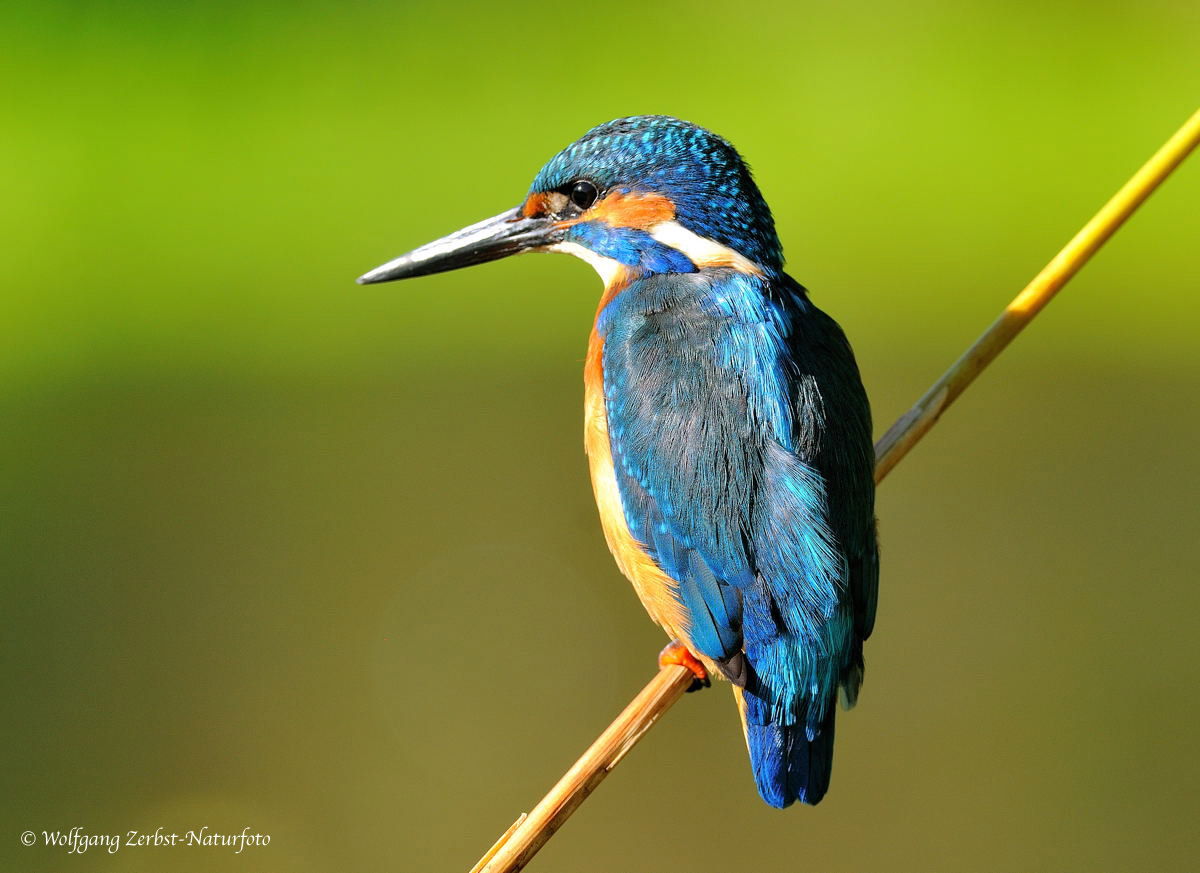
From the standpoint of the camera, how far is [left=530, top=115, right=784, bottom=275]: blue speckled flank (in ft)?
6.74

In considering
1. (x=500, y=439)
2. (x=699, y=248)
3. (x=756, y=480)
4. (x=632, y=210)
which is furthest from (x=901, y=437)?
(x=500, y=439)

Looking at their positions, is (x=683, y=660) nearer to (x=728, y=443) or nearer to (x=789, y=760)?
(x=789, y=760)

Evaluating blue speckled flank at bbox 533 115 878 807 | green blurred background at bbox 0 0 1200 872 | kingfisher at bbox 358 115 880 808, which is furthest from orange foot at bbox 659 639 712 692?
green blurred background at bbox 0 0 1200 872

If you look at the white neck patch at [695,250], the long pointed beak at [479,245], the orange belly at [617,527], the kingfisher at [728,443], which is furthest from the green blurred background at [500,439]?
the white neck patch at [695,250]

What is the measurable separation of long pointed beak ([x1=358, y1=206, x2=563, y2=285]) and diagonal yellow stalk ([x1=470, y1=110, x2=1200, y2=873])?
66cm

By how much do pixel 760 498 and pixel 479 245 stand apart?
742 millimetres

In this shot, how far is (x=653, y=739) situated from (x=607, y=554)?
588 millimetres

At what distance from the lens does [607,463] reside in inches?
80.7

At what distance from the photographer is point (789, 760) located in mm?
1800

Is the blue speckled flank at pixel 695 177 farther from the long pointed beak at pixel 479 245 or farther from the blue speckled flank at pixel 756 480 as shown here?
the long pointed beak at pixel 479 245

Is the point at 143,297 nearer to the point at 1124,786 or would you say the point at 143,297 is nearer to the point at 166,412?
the point at 166,412

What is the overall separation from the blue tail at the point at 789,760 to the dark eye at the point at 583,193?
84cm

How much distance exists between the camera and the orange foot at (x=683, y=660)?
78.7 inches

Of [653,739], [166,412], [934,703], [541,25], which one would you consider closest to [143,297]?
[166,412]
